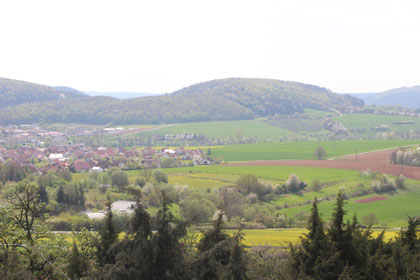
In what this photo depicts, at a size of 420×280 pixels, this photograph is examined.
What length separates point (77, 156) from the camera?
79.0 m

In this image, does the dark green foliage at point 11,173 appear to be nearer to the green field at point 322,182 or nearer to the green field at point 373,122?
the green field at point 322,182

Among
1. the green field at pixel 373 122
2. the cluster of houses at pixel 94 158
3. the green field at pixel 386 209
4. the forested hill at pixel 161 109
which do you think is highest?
the forested hill at pixel 161 109

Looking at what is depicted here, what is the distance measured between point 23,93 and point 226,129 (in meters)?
102

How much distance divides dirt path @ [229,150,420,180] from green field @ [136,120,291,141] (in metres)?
43.3

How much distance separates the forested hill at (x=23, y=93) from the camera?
157 meters

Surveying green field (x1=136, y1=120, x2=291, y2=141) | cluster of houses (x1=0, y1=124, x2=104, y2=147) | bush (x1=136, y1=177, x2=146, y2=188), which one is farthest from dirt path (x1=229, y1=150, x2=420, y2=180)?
cluster of houses (x1=0, y1=124, x2=104, y2=147)

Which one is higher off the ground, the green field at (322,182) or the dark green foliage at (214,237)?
the dark green foliage at (214,237)

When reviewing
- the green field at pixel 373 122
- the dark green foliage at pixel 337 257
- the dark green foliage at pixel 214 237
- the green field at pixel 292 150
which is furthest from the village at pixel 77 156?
the green field at pixel 373 122

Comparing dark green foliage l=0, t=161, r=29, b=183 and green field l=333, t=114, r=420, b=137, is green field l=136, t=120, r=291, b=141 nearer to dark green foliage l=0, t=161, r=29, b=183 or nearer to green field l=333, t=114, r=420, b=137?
green field l=333, t=114, r=420, b=137

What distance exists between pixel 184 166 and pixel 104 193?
80.2 ft

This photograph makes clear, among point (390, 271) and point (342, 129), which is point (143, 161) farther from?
point (342, 129)

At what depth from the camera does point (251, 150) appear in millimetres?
87938

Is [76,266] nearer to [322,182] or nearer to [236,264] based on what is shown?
[236,264]

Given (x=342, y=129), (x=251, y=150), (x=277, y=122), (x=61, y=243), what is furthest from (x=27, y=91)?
(x=61, y=243)
